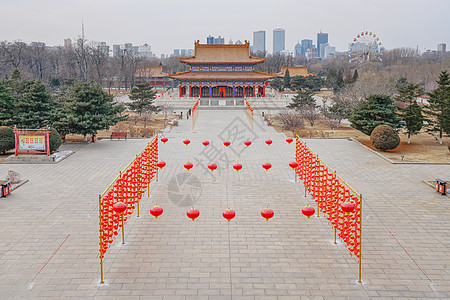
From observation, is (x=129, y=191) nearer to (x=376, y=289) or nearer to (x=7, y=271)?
(x=7, y=271)

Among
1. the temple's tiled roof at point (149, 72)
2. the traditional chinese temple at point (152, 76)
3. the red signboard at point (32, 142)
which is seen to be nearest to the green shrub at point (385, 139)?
the red signboard at point (32, 142)

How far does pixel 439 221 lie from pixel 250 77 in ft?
109

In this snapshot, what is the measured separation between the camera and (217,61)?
4216 centimetres

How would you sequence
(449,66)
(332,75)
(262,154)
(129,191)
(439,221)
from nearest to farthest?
(129,191) → (439,221) → (262,154) → (449,66) → (332,75)

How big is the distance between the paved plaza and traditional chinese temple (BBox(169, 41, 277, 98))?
91.7 ft

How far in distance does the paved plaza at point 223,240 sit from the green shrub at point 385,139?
7.53 ft

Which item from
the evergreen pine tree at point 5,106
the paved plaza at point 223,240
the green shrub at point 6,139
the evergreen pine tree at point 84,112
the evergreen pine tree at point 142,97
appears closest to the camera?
the paved plaza at point 223,240

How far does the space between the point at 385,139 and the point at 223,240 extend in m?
11.5

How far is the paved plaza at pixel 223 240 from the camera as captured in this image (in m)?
7.00

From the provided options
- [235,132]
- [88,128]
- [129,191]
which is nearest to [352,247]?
[129,191]

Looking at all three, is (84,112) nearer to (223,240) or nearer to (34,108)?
(34,108)

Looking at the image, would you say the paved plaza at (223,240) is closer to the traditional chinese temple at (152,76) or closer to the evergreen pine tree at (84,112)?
the evergreen pine tree at (84,112)

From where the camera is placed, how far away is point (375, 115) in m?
19.2

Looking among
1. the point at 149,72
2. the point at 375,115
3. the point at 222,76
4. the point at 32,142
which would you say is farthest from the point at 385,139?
the point at 149,72
